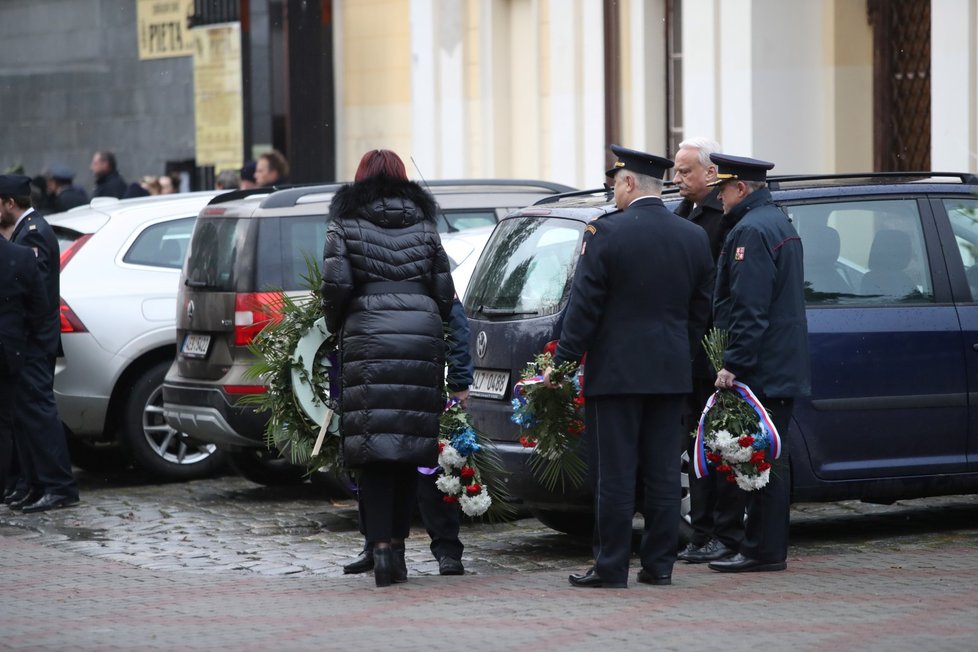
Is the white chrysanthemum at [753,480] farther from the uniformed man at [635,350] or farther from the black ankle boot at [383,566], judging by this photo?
the black ankle boot at [383,566]

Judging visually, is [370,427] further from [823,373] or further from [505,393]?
[823,373]

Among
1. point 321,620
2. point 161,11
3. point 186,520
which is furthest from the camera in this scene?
point 161,11

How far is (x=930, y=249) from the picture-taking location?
883cm

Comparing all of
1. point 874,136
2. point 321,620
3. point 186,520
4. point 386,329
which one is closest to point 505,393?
point 386,329

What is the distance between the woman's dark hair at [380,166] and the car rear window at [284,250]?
2.70 m

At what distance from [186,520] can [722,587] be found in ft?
13.2

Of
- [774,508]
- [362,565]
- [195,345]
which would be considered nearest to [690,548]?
[774,508]

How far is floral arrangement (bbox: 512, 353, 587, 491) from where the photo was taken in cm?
775

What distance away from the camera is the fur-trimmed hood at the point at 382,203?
7738mm

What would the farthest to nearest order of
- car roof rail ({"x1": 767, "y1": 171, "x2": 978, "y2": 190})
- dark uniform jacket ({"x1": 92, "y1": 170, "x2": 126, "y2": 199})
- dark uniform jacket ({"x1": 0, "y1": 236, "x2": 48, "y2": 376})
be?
dark uniform jacket ({"x1": 92, "y1": 170, "x2": 126, "y2": 199}) → dark uniform jacket ({"x1": 0, "y1": 236, "x2": 48, "y2": 376}) → car roof rail ({"x1": 767, "y1": 171, "x2": 978, "y2": 190})

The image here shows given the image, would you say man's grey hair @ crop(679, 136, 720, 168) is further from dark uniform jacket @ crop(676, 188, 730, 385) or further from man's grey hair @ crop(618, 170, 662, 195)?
man's grey hair @ crop(618, 170, 662, 195)

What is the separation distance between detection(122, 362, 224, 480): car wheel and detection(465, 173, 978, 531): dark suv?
12.2 ft

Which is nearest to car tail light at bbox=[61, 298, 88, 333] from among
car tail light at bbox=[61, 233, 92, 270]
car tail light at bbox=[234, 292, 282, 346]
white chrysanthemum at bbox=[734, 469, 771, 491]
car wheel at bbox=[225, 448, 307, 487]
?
car tail light at bbox=[61, 233, 92, 270]

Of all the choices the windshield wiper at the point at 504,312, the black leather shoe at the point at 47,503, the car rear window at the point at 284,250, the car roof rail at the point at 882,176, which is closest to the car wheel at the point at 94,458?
the black leather shoe at the point at 47,503
